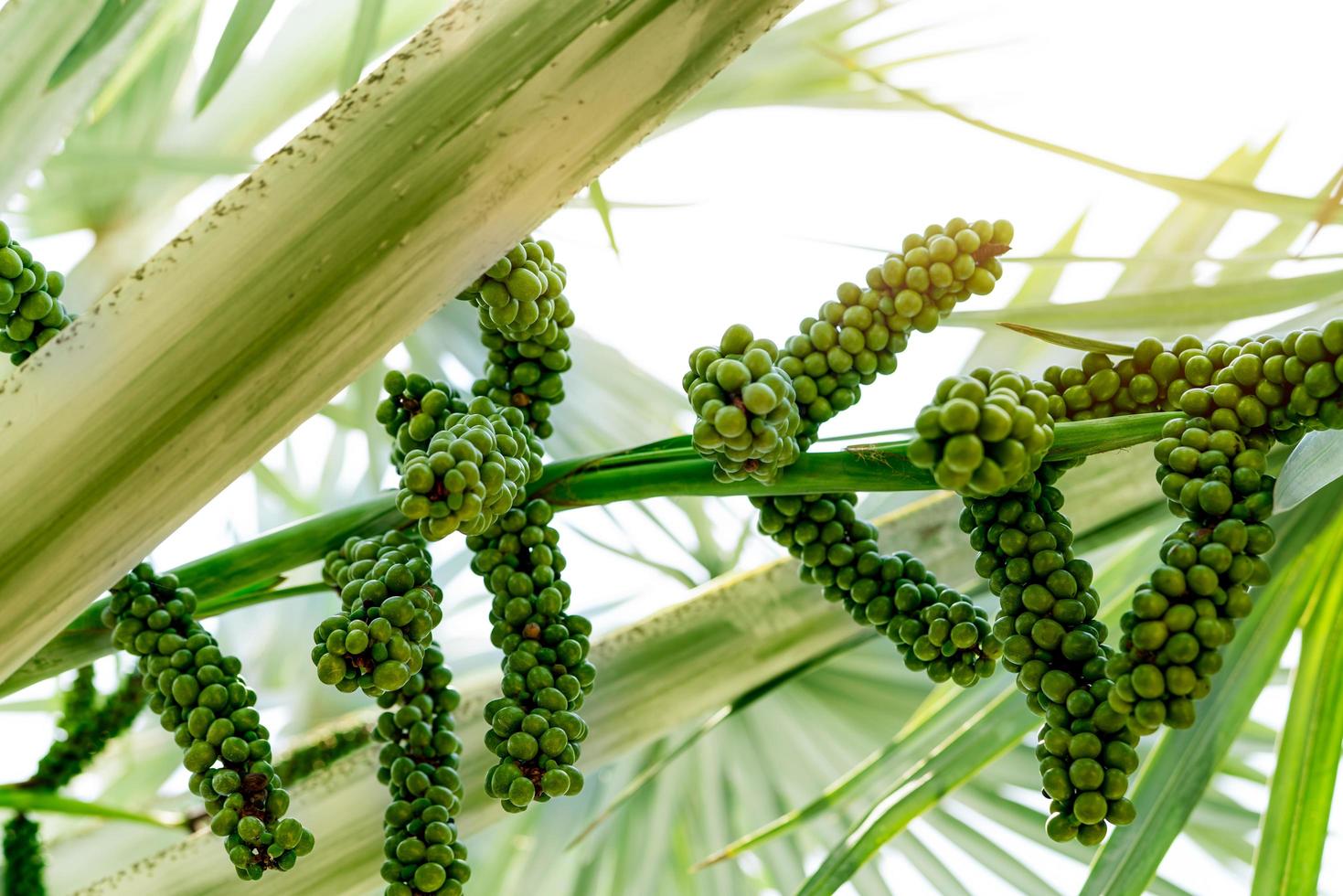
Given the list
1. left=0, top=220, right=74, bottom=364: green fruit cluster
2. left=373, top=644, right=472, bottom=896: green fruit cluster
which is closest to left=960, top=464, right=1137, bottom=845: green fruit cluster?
left=373, top=644, right=472, bottom=896: green fruit cluster

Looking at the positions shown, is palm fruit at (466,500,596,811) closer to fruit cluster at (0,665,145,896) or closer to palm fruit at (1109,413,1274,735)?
palm fruit at (1109,413,1274,735)

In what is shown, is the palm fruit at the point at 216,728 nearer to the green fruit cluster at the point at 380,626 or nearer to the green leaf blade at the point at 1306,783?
the green fruit cluster at the point at 380,626

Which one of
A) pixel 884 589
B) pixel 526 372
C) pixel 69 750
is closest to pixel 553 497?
pixel 526 372

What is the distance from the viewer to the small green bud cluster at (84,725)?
698 millimetres

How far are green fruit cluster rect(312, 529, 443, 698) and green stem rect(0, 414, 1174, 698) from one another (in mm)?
85

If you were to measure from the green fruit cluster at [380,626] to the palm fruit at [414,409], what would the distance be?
53mm

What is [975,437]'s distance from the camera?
1.22ft

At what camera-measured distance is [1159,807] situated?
535 mm

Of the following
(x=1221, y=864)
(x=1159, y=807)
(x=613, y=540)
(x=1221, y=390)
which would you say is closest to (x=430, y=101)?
(x=1221, y=390)

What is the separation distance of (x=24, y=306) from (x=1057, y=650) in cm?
45

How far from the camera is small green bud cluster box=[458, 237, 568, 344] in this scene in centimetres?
49

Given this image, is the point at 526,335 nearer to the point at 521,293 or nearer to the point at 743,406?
the point at 521,293

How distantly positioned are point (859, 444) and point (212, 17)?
0.75m

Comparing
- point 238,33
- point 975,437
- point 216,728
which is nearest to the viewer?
point 975,437
